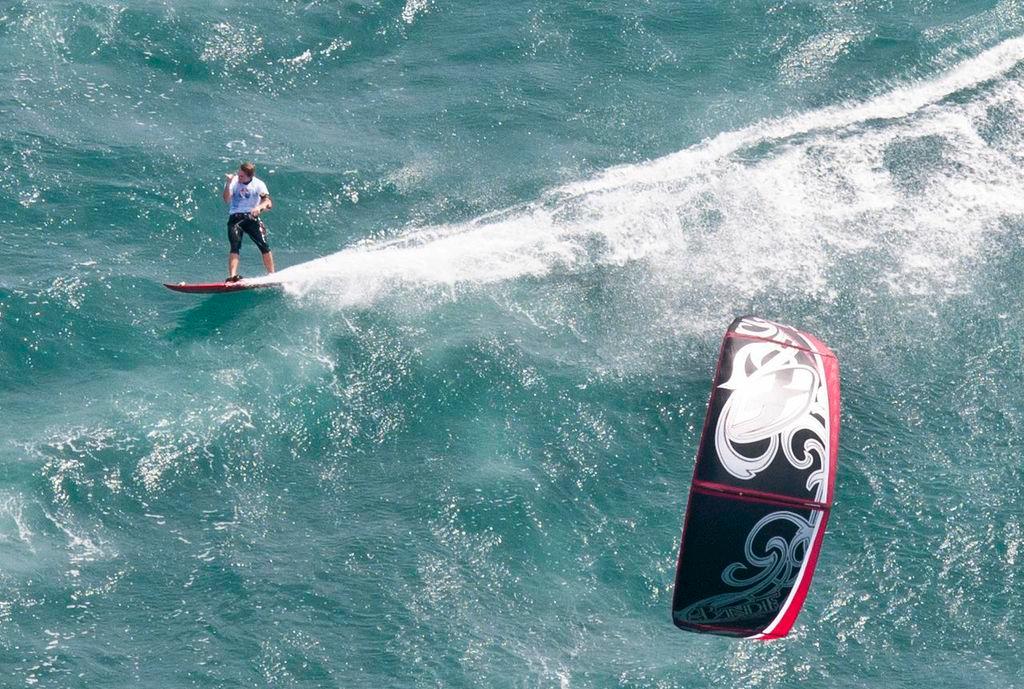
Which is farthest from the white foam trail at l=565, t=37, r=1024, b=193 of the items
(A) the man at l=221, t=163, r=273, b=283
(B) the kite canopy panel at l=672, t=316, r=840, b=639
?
(B) the kite canopy panel at l=672, t=316, r=840, b=639

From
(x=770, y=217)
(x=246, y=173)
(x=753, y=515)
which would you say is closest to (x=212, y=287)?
(x=246, y=173)

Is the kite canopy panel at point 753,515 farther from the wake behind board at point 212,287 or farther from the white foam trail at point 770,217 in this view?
the wake behind board at point 212,287

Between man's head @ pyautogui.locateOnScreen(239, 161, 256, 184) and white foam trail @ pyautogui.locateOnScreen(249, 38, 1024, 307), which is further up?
man's head @ pyautogui.locateOnScreen(239, 161, 256, 184)

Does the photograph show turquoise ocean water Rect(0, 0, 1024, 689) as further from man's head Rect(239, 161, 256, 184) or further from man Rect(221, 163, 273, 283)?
man's head Rect(239, 161, 256, 184)

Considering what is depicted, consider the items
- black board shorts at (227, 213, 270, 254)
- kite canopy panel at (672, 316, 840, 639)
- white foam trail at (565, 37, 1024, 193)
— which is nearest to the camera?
kite canopy panel at (672, 316, 840, 639)

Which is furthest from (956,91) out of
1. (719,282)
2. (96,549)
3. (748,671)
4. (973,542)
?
(96,549)

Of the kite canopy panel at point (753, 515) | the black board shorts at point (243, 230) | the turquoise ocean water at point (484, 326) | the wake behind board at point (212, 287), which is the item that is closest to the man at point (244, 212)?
the black board shorts at point (243, 230)

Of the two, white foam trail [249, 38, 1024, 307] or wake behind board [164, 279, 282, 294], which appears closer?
wake behind board [164, 279, 282, 294]

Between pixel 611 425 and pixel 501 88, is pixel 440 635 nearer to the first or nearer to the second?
pixel 611 425
